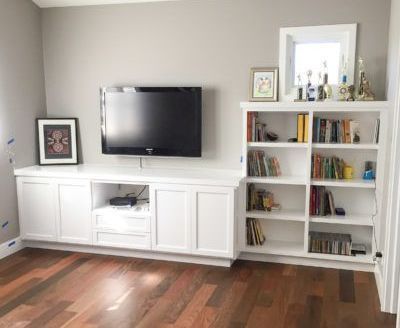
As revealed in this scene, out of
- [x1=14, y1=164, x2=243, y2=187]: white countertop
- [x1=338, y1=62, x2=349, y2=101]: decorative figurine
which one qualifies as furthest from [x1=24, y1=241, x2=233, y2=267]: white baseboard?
[x1=338, y1=62, x2=349, y2=101]: decorative figurine

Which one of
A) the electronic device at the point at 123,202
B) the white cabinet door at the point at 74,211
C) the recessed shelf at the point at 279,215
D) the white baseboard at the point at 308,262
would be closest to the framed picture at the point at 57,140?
the white cabinet door at the point at 74,211

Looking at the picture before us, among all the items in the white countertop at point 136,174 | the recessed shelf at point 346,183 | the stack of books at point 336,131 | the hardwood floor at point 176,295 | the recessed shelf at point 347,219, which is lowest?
the hardwood floor at point 176,295

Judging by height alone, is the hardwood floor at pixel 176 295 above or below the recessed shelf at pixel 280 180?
below

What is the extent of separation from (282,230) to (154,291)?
1424 millimetres

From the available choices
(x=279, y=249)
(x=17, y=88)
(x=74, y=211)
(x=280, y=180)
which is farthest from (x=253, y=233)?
(x=17, y=88)

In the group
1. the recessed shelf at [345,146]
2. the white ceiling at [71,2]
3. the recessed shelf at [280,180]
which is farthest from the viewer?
the white ceiling at [71,2]

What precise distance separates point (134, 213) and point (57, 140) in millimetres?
1260

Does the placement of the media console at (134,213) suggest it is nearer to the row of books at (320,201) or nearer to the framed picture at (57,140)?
the framed picture at (57,140)

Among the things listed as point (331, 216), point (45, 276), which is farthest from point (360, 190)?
point (45, 276)

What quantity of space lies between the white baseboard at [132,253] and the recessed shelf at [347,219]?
85 centimetres

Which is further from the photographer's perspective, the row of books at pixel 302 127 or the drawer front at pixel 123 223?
the drawer front at pixel 123 223

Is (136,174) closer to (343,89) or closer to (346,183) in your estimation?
(346,183)

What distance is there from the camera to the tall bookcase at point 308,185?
3.59 metres

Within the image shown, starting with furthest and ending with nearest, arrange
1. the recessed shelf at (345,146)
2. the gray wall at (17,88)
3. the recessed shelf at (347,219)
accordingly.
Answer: the gray wall at (17,88)
the recessed shelf at (347,219)
the recessed shelf at (345,146)
